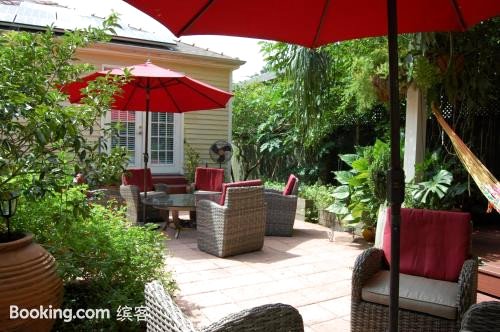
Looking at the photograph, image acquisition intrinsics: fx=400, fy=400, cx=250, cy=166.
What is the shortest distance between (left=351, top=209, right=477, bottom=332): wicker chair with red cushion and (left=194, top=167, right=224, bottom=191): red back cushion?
4.66 m

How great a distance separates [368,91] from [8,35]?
153 inches

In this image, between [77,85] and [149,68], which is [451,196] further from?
[77,85]

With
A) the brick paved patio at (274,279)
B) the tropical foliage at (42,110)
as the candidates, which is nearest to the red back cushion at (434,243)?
the brick paved patio at (274,279)

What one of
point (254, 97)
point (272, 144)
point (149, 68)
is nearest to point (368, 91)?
point (149, 68)

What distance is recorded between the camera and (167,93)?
5.86 meters

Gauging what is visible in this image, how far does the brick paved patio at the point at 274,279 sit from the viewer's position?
3.15 metres

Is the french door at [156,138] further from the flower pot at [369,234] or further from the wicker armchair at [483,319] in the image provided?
the wicker armchair at [483,319]

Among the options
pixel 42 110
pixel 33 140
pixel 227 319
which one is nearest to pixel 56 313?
pixel 33 140

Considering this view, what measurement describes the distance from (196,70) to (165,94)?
3.25m

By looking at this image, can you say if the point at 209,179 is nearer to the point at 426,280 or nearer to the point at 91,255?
the point at 91,255

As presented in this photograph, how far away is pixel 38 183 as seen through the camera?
246 cm

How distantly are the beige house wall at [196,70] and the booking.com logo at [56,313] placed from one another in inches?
237

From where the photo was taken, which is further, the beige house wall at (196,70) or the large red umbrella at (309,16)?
the beige house wall at (196,70)

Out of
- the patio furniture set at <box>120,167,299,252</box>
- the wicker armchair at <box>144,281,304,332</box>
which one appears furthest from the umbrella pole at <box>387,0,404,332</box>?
the patio furniture set at <box>120,167,299,252</box>
